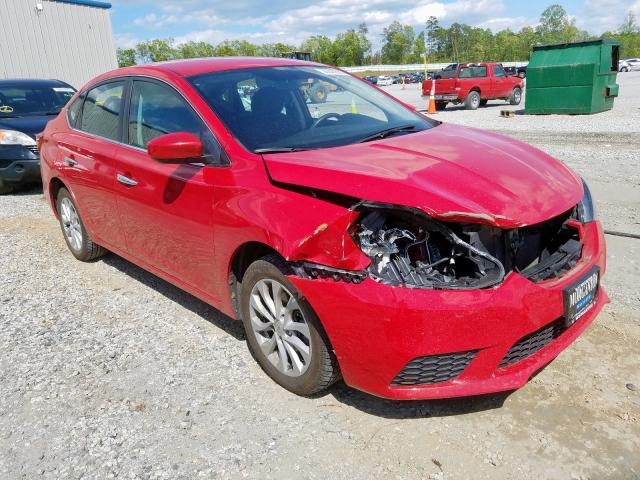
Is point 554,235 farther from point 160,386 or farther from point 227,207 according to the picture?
point 160,386

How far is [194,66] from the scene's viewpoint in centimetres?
377

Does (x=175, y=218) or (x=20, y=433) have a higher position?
(x=175, y=218)

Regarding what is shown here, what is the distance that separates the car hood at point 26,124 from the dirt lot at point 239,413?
15.4 feet

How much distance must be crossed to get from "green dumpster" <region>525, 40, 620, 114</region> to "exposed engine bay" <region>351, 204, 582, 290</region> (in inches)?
592

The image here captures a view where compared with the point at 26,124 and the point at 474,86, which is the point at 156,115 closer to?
the point at 26,124

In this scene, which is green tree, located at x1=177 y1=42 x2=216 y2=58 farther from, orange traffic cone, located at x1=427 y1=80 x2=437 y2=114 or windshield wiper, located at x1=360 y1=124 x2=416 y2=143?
windshield wiper, located at x1=360 y1=124 x2=416 y2=143

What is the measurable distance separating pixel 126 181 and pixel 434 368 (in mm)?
2502

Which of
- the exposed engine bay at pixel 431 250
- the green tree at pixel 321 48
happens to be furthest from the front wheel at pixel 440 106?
the green tree at pixel 321 48

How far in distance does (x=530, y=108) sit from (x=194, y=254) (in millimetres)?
15920

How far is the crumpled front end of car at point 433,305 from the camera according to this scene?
2.33m

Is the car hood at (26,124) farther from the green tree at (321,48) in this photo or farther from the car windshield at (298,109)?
A: the green tree at (321,48)

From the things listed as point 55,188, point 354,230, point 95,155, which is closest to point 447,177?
point 354,230

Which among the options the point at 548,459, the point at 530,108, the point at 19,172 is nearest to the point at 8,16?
the point at 19,172

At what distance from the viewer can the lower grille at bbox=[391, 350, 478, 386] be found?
7.91ft
